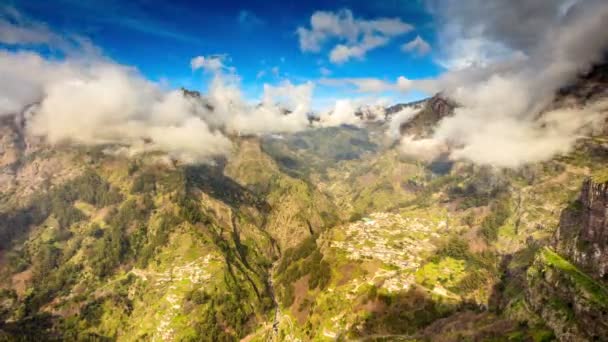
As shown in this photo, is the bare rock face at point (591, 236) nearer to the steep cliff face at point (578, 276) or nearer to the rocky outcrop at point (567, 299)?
the steep cliff face at point (578, 276)

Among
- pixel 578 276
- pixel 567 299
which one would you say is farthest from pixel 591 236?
pixel 567 299

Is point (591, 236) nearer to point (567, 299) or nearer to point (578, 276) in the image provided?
point (578, 276)

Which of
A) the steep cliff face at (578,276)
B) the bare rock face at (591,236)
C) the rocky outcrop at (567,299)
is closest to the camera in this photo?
the rocky outcrop at (567,299)

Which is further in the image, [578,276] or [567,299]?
[578,276]

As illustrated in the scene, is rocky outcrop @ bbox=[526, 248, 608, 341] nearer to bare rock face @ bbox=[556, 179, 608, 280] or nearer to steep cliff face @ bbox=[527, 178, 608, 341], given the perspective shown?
steep cliff face @ bbox=[527, 178, 608, 341]

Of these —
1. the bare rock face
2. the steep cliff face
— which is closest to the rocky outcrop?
the steep cliff face

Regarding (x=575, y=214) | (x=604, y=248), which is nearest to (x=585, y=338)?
(x=604, y=248)

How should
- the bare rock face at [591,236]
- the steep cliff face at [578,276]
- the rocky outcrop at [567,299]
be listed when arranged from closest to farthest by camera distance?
1. the rocky outcrop at [567,299]
2. the steep cliff face at [578,276]
3. the bare rock face at [591,236]

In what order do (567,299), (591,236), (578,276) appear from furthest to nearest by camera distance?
(591,236) → (578,276) → (567,299)

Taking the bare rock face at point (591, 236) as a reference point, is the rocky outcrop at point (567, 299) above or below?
below

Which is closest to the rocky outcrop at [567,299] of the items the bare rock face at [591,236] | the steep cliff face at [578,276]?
the steep cliff face at [578,276]
